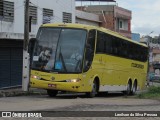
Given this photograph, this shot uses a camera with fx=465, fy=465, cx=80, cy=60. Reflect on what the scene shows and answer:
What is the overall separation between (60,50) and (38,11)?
13.2 metres

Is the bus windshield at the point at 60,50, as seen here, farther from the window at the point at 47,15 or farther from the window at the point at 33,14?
the window at the point at 47,15

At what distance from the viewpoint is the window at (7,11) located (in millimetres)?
29859

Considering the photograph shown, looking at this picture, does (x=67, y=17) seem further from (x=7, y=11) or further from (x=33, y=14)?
(x=7, y=11)

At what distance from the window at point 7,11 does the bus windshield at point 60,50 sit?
8223 mm

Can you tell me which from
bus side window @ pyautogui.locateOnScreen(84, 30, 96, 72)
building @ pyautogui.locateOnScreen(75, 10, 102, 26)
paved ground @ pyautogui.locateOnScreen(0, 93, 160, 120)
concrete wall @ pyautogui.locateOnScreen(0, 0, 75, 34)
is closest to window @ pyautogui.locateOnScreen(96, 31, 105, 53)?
bus side window @ pyautogui.locateOnScreen(84, 30, 96, 72)

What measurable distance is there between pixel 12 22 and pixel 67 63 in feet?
33.8

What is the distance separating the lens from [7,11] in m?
30.3

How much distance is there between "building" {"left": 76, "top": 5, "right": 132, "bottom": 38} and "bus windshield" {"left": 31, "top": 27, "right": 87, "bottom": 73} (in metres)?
35.4

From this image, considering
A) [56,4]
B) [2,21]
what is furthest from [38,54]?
[56,4]

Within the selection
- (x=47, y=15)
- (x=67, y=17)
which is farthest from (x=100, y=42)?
(x=67, y=17)

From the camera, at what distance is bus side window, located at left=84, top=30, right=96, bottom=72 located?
73.0ft

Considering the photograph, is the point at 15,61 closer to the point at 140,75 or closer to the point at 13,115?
the point at 140,75

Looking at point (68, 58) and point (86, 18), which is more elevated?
point (86, 18)

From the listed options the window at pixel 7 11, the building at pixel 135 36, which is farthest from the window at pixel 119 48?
the building at pixel 135 36
